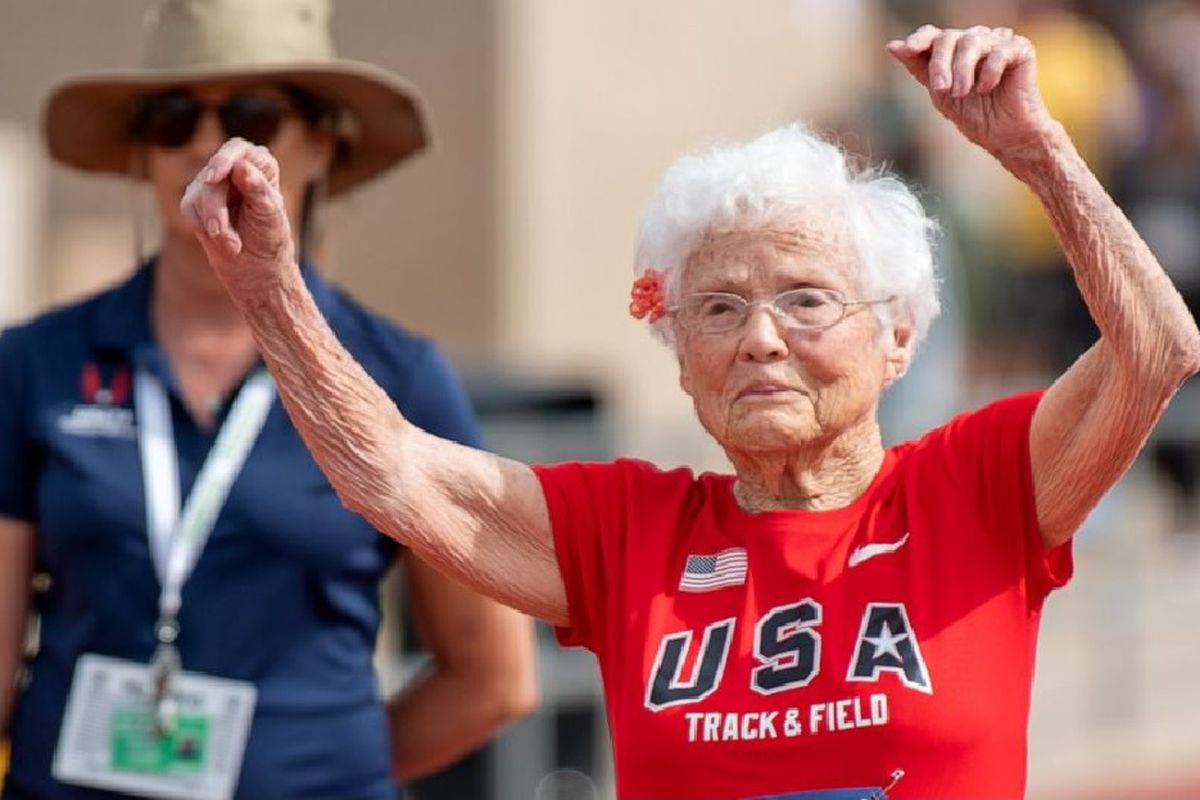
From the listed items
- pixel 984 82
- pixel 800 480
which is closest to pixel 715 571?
pixel 800 480

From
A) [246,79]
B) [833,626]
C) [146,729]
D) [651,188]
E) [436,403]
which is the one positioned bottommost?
[146,729]

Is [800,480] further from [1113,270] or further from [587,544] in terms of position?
[1113,270]

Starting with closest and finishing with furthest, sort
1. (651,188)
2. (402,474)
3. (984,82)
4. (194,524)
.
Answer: (984,82) → (402,474) → (194,524) → (651,188)

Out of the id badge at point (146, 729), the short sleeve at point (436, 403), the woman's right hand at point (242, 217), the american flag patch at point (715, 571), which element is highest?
the woman's right hand at point (242, 217)

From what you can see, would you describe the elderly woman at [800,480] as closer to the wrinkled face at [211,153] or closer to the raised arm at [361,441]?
the raised arm at [361,441]

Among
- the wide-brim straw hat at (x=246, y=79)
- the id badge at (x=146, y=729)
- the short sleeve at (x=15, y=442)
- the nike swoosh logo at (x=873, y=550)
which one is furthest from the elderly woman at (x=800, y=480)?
the wide-brim straw hat at (x=246, y=79)

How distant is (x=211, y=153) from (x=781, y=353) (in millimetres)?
1319

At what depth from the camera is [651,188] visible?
11461 mm

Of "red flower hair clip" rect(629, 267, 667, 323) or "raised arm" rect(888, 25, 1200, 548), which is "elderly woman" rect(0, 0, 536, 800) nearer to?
"red flower hair clip" rect(629, 267, 667, 323)

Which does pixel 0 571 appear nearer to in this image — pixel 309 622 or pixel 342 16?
pixel 309 622

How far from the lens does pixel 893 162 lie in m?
10.4

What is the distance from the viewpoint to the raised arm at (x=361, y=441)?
3336mm

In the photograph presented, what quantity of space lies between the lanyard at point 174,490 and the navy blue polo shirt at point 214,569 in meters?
0.01

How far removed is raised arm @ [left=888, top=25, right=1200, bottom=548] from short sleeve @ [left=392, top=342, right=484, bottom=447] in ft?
4.12
